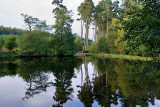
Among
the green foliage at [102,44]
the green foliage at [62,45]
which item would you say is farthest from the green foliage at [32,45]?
the green foliage at [102,44]

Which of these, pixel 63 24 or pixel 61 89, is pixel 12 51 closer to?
pixel 63 24

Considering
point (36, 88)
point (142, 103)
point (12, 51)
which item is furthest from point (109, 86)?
point (12, 51)

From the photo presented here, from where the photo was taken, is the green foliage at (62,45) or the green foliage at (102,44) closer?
the green foliage at (62,45)

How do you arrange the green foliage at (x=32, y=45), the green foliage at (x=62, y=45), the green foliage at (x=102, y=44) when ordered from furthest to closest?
the green foliage at (x=102, y=44), the green foliage at (x=62, y=45), the green foliage at (x=32, y=45)

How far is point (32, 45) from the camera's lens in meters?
33.3

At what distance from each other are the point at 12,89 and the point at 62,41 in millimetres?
27875

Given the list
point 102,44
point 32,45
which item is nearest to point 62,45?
point 32,45

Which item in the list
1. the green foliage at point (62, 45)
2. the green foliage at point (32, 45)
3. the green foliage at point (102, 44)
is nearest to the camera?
the green foliage at point (32, 45)

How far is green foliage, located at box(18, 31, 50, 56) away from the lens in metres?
32.5

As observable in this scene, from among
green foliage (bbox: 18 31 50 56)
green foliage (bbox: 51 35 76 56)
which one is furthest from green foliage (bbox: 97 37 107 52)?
green foliage (bbox: 18 31 50 56)

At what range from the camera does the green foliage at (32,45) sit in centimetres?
3253

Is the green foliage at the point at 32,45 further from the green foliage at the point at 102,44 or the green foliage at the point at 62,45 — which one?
the green foliage at the point at 102,44

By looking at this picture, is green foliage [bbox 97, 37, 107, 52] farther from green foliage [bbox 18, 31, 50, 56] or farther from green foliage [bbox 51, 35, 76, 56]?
green foliage [bbox 18, 31, 50, 56]

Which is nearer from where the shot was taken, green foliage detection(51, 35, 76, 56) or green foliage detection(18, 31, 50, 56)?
green foliage detection(18, 31, 50, 56)
